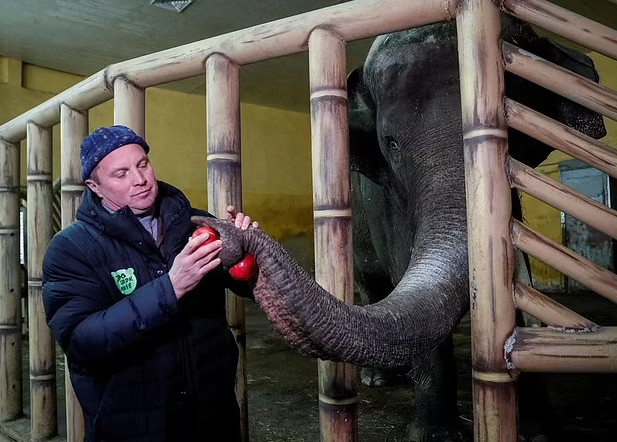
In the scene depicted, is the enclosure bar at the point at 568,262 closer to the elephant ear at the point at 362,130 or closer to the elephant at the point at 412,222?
the elephant at the point at 412,222

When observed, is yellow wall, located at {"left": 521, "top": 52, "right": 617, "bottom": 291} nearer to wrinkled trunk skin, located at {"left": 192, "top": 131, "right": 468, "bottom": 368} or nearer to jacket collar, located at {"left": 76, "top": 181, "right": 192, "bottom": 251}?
wrinkled trunk skin, located at {"left": 192, "top": 131, "right": 468, "bottom": 368}

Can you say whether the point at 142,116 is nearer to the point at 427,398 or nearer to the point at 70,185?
the point at 70,185

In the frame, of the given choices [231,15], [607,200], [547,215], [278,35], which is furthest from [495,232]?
[547,215]

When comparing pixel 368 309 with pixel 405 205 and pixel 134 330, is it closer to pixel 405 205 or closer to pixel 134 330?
pixel 134 330

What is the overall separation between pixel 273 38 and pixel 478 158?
2.29 feet

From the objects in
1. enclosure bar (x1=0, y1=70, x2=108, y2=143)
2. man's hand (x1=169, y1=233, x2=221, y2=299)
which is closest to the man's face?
man's hand (x1=169, y1=233, x2=221, y2=299)

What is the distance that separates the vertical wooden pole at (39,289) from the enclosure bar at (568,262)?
79.4 inches

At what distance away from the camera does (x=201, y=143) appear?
915 centimetres

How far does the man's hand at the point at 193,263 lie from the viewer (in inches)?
44.9

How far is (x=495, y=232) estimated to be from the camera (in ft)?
4.30

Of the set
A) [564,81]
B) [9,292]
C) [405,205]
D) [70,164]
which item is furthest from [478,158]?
[9,292]

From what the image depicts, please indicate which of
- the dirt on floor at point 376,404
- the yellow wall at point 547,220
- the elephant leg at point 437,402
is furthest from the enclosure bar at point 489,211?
the yellow wall at point 547,220

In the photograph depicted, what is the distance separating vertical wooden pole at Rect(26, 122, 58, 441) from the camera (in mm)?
2447

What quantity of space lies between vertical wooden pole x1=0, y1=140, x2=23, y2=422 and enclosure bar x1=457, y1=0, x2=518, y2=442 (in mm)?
2335
